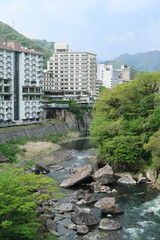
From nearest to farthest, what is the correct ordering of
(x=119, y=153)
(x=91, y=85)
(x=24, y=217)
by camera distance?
(x=24, y=217) → (x=119, y=153) → (x=91, y=85)

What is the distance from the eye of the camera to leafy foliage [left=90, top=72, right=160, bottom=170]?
129 ft

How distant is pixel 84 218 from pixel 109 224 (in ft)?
6.87

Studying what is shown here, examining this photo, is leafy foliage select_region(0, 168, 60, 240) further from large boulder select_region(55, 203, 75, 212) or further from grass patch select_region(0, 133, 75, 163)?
grass patch select_region(0, 133, 75, 163)

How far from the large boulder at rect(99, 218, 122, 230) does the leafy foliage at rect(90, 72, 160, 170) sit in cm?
1544

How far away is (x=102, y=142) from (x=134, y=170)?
247 inches

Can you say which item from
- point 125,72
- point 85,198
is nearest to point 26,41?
point 125,72

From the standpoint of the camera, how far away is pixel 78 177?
35844 millimetres

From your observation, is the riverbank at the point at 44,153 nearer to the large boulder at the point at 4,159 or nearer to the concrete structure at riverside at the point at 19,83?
the large boulder at the point at 4,159

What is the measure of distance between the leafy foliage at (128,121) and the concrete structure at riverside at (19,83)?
27.5 metres

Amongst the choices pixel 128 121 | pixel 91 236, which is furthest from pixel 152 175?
pixel 91 236

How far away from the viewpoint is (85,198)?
29688mm

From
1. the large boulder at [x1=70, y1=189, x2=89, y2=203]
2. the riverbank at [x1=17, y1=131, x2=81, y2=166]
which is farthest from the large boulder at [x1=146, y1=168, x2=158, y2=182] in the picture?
the riverbank at [x1=17, y1=131, x2=81, y2=166]

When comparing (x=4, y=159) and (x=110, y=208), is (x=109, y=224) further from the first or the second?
(x=4, y=159)

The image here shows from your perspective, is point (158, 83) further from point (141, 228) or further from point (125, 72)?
point (125, 72)
